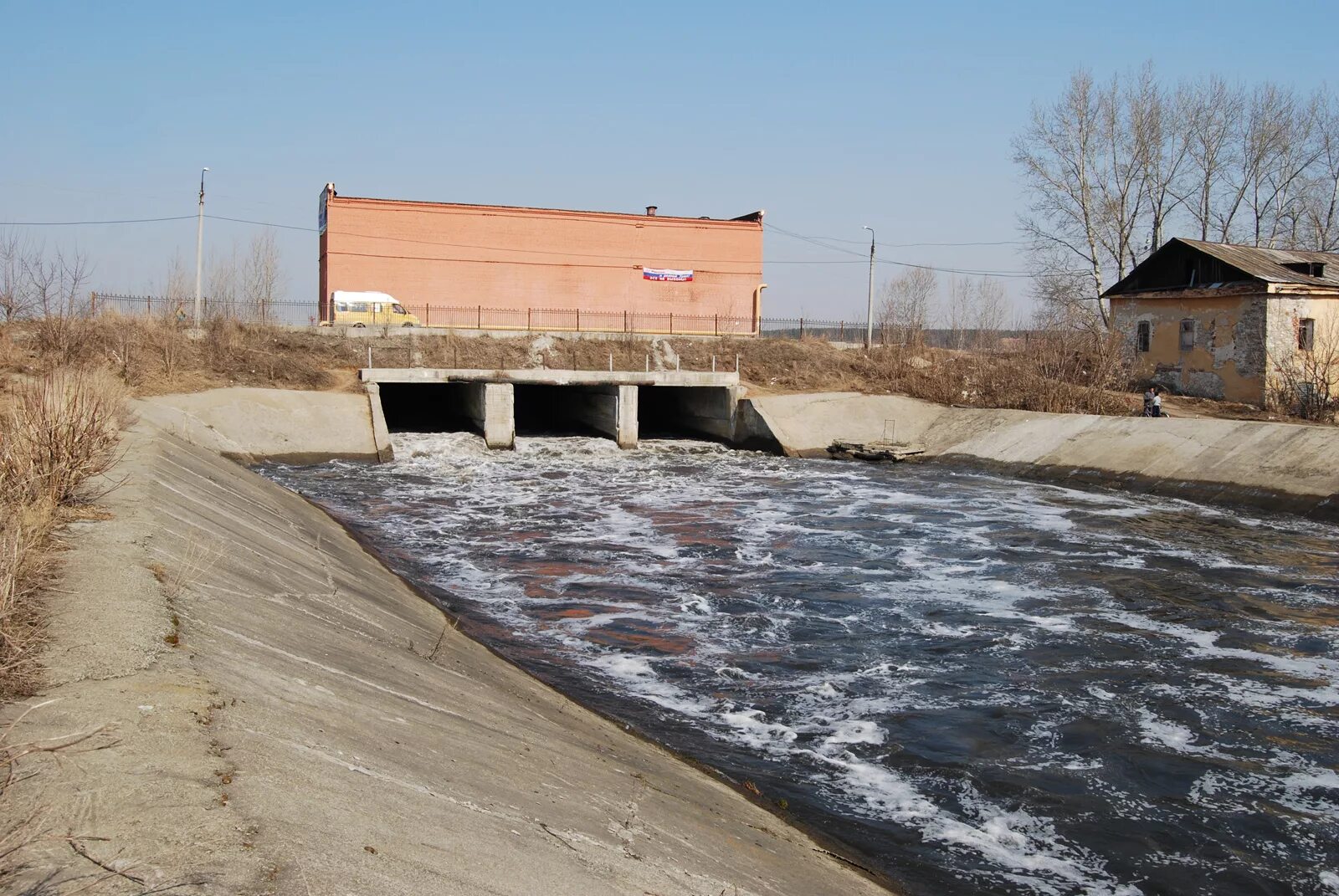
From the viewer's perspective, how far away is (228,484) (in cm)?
1842

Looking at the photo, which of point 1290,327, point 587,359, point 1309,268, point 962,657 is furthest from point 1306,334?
point 962,657

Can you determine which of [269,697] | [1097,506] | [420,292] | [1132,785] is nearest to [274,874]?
[269,697]

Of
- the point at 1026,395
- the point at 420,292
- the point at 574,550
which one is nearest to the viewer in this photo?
the point at 574,550

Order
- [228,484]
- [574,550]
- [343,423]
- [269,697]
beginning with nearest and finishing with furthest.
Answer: [269,697], [228,484], [574,550], [343,423]

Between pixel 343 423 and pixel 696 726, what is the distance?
25.1 m

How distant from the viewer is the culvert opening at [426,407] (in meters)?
39.8

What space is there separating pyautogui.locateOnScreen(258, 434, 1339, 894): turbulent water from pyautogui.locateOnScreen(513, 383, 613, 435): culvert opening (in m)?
13.7

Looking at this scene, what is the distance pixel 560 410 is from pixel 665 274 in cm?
1103

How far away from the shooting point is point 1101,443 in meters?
31.0

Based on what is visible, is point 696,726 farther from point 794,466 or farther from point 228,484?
point 794,466

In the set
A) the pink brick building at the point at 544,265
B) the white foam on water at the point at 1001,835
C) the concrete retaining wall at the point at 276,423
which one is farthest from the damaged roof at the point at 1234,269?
the white foam on water at the point at 1001,835

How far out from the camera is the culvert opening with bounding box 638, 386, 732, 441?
40.0 m

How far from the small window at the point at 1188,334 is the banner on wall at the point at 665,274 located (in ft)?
74.4

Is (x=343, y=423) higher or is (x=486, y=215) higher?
(x=486, y=215)
